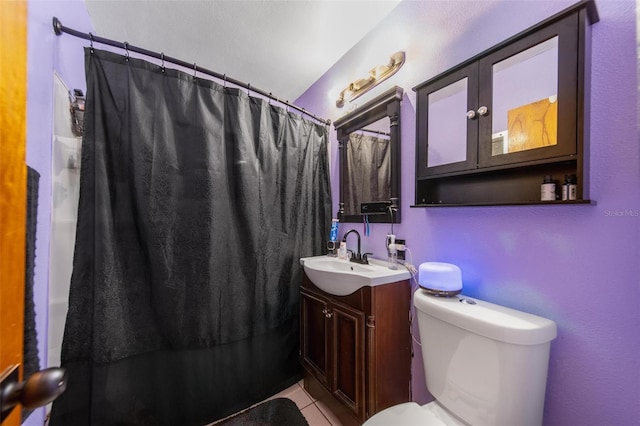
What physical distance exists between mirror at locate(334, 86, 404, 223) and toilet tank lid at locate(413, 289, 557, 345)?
0.60 metres

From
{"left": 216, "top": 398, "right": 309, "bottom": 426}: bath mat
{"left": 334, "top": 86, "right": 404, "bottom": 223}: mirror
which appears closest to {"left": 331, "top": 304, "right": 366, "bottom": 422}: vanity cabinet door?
Answer: {"left": 216, "top": 398, "right": 309, "bottom": 426}: bath mat

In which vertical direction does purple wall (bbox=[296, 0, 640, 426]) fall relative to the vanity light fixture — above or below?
below

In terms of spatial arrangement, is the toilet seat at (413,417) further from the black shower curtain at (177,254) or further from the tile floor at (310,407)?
the black shower curtain at (177,254)

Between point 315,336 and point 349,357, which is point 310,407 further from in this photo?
point 349,357

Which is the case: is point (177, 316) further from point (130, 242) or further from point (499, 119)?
point (499, 119)

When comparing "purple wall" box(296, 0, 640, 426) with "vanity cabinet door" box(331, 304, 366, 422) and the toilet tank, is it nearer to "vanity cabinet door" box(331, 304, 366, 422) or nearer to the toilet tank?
the toilet tank

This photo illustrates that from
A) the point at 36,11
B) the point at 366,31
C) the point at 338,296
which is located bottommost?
the point at 338,296

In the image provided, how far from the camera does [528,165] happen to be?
917 millimetres

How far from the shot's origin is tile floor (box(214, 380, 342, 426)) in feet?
4.61

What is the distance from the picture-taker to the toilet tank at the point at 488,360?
30.6 inches

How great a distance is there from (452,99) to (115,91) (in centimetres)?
171

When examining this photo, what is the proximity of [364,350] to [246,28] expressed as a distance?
2.12 metres

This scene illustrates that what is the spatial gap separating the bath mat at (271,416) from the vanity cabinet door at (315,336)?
24cm

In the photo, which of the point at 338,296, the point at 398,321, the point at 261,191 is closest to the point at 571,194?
the point at 398,321
